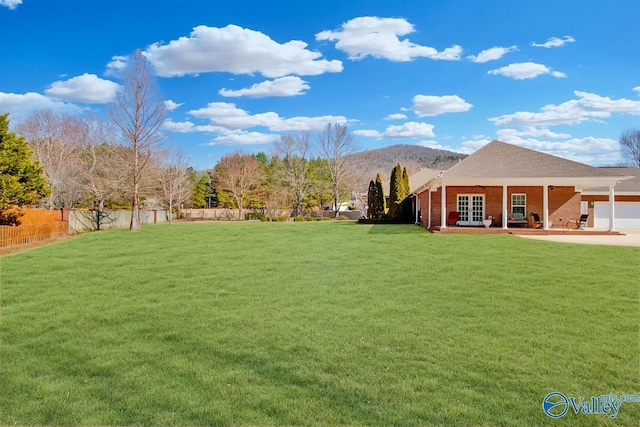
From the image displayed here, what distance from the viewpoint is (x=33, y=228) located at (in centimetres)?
1686

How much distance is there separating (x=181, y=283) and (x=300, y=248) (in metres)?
5.34

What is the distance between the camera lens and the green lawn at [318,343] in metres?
3.39

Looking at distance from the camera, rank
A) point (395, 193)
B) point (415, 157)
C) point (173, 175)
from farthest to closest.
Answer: point (415, 157)
point (173, 175)
point (395, 193)

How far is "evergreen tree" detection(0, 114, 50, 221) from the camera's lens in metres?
15.8

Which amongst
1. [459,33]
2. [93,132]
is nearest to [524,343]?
[459,33]

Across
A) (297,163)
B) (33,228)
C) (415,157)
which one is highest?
(415,157)

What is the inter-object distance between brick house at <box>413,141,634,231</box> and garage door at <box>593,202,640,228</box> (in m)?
4.71

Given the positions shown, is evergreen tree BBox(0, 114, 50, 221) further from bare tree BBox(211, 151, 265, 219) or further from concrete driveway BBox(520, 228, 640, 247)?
bare tree BBox(211, 151, 265, 219)

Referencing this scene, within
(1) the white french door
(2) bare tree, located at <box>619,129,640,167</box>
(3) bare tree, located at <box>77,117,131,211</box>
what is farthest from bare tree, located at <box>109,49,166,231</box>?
(2) bare tree, located at <box>619,129,640,167</box>

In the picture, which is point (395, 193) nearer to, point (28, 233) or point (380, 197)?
point (380, 197)

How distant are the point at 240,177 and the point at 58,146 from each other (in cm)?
2274

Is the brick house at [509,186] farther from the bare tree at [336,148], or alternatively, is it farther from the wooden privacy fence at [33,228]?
the bare tree at [336,148]
